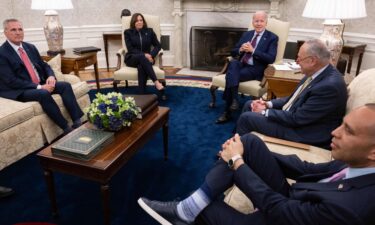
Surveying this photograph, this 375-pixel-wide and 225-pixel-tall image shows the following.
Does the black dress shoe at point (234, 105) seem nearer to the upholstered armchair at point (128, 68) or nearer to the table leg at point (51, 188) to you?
the upholstered armchair at point (128, 68)

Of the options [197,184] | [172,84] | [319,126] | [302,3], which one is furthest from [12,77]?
[302,3]

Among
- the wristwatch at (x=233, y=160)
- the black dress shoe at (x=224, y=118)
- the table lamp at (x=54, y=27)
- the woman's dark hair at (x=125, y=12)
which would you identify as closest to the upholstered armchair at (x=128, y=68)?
the table lamp at (x=54, y=27)

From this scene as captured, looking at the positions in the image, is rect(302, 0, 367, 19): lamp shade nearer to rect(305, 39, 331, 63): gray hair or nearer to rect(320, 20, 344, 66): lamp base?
rect(320, 20, 344, 66): lamp base

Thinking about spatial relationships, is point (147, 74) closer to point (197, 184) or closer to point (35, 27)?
point (197, 184)

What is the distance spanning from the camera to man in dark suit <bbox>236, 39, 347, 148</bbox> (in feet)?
6.42

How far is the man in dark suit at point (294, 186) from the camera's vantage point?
102 centimetres

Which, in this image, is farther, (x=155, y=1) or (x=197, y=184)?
(x=155, y=1)

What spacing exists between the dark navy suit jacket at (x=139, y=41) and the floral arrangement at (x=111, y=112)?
2.14m

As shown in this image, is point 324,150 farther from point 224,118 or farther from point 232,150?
point 224,118

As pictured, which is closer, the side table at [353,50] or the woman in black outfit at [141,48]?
the woman in black outfit at [141,48]

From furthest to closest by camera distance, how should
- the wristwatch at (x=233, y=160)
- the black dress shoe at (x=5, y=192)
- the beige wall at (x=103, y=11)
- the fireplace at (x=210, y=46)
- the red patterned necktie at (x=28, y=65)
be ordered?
1. the fireplace at (x=210, y=46)
2. the beige wall at (x=103, y=11)
3. the red patterned necktie at (x=28, y=65)
4. the black dress shoe at (x=5, y=192)
5. the wristwatch at (x=233, y=160)

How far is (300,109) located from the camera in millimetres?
2070

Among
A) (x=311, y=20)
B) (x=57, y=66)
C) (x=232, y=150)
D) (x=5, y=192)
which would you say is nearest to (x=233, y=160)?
(x=232, y=150)

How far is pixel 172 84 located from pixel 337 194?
148 inches
